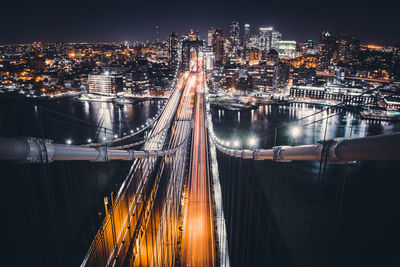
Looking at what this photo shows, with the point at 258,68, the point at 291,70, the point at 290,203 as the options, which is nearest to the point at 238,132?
the point at 290,203

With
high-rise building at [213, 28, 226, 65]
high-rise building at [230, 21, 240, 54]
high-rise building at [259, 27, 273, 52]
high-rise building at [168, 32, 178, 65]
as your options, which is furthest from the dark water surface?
high-rise building at [230, 21, 240, 54]

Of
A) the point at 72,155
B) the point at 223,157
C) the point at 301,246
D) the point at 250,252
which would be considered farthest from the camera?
the point at 223,157

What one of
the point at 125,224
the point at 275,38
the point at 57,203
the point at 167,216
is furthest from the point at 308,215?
the point at 275,38

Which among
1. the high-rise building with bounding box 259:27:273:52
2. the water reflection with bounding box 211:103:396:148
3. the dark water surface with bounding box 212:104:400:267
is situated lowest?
the dark water surface with bounding box 212:104:400:267

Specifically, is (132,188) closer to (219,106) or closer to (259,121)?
(259,121)

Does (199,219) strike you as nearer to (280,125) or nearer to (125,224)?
(125,224)

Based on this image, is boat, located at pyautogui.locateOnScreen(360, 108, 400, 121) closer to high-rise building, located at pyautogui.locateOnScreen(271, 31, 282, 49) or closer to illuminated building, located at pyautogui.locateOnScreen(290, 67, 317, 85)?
illuminated building, located at pyautogui.locateOnScreen(290, 67, 317, 85)

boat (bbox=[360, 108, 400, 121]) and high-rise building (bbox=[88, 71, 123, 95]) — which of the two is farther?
high-rise building (bbox=[88, 71, 123, 95])
